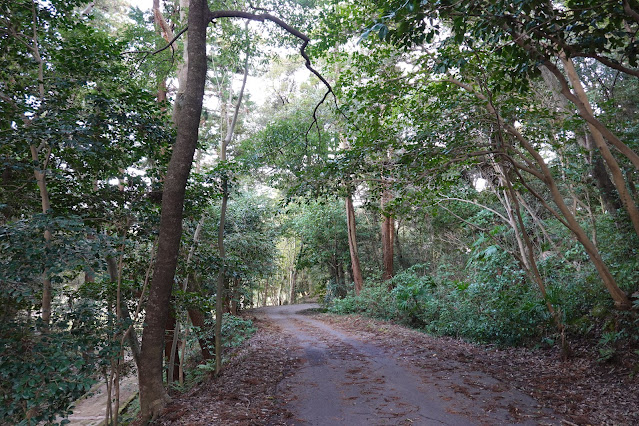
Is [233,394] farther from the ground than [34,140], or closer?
closer

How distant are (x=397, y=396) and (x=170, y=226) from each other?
407 cm

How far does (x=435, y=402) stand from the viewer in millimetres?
5152

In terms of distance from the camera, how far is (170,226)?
514 cm

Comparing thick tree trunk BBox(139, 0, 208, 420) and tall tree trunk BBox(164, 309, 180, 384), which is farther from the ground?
thick tree trunk BBox(139, 0, 208, 420)

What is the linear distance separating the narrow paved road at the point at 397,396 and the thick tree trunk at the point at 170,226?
1.92 m

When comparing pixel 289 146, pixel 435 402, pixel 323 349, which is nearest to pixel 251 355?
pixel 323 349

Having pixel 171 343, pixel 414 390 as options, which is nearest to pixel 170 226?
pixel 414 390

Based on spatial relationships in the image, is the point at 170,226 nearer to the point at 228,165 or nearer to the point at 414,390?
the point at 228,165

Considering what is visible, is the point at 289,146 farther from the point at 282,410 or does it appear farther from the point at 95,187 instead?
the point at 282,410

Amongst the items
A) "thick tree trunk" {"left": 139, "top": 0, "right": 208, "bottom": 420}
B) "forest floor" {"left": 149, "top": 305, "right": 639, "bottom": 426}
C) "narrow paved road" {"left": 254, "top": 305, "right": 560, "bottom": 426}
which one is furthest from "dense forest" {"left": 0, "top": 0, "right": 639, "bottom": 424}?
"narrow paved road" {"left": 254, "top": 305, "right": 560, "bottom": 426}

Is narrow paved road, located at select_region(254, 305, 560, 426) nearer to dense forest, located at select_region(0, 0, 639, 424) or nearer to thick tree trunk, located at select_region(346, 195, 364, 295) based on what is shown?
dense forest, located at select_region(0, 0, 639, 424)

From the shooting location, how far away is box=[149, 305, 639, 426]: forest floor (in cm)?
473

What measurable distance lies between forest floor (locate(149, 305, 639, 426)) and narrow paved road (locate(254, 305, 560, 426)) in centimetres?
1

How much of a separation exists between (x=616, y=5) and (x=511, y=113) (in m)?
3.21
